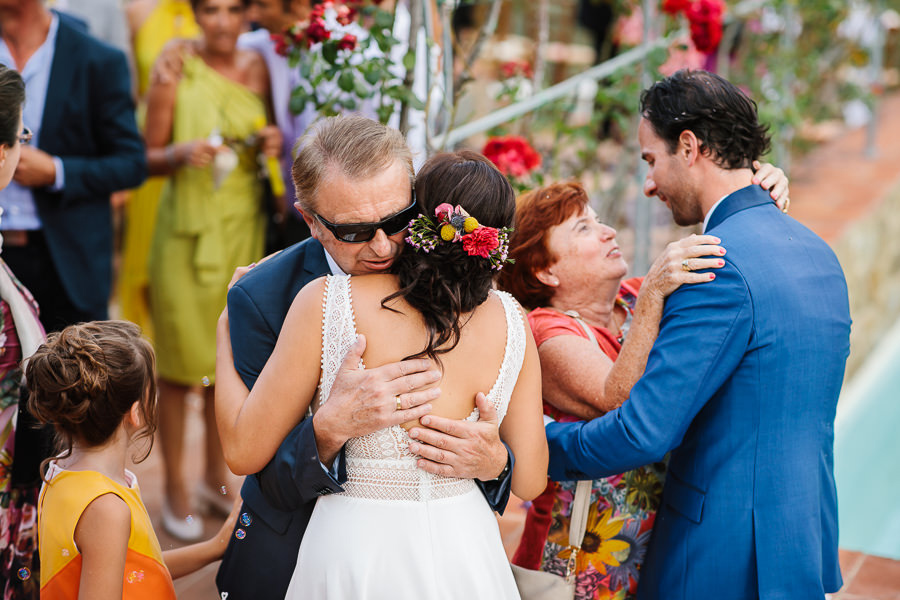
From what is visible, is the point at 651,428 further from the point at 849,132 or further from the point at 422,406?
the point at 849,132

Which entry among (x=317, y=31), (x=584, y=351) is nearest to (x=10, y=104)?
(x=317, y=31)

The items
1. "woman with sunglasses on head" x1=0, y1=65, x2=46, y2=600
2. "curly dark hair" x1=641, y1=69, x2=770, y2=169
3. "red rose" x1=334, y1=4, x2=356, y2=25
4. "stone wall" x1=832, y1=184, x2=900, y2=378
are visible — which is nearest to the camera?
"curly dark hair" x1=641, y1=69, x2=770, y2=169

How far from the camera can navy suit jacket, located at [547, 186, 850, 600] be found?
195 cm

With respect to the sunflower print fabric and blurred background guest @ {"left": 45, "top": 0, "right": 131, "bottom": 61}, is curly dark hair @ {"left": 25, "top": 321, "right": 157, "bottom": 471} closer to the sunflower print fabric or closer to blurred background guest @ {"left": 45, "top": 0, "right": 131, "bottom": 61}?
the sunflower print fabric

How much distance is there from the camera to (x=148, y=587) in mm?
2029

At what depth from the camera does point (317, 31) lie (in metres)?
2.76

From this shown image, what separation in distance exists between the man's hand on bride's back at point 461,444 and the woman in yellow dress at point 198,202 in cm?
219

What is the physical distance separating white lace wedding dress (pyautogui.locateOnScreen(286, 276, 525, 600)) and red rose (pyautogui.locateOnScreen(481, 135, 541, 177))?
1348 millimetres

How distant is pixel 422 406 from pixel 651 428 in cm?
52

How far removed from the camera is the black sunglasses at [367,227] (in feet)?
5.85

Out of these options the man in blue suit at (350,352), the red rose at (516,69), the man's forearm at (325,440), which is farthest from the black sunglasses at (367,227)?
the red rose at (516,69)

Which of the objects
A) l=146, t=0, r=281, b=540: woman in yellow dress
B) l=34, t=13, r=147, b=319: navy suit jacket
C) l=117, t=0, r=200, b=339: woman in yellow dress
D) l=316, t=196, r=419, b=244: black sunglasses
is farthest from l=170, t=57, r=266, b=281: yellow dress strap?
l=316, t=196, r=419, b=244: black sunglasses

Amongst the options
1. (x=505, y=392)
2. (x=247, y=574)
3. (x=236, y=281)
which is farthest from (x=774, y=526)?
(x=236, y=281)

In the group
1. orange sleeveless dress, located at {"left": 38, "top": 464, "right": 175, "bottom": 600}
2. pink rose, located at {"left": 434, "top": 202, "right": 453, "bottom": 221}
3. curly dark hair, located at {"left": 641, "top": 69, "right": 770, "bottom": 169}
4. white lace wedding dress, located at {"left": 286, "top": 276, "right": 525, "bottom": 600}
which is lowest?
orange sleeveless dress, located at {"left": 38, "top": 464, "right": 175, "bottom": 600}
